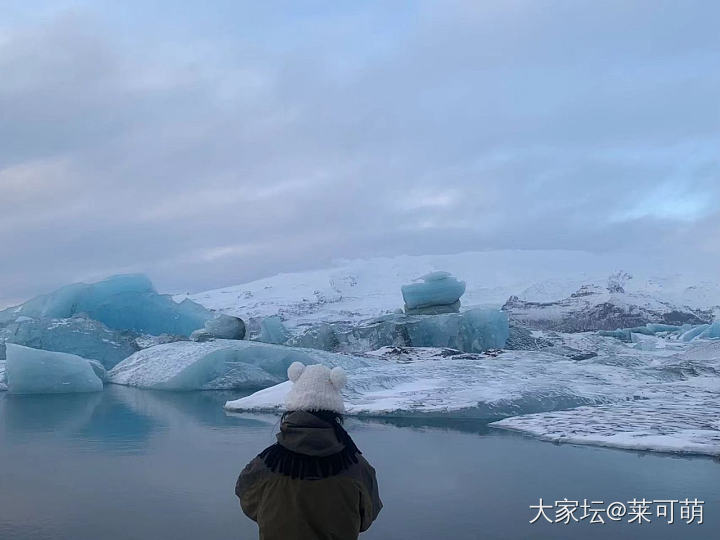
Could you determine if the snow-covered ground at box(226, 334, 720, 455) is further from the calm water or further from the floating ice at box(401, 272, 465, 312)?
the floating ice at box(401, 272, 465, 312)

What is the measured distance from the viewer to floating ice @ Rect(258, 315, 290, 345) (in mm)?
20453

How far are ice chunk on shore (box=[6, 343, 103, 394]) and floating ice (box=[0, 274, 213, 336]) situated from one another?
5065 millimetres

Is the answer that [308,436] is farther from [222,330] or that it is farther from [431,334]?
[431,334]

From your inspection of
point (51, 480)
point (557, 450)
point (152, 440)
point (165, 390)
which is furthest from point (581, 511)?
point (165, 390)

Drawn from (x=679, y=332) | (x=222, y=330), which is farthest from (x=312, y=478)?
(x=679, y=332)

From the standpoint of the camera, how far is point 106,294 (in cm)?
1923

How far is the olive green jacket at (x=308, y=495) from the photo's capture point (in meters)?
1.88

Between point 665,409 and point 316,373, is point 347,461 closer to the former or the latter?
point 316,373

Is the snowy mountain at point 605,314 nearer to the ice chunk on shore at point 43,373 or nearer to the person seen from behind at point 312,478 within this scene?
the ice chunk on shore at point 43,373

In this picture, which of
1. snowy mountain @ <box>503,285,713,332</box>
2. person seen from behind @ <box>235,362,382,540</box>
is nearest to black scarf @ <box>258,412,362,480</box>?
person seen from behind @ <box>235,362,382,540</box>

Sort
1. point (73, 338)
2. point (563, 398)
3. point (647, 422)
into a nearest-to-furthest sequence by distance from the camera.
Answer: point (647, 422) → point (563, 398) → point (73, 338)

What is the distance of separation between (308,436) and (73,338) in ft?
53.9

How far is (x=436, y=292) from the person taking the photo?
22594mm

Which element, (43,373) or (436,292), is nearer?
(43,373)
